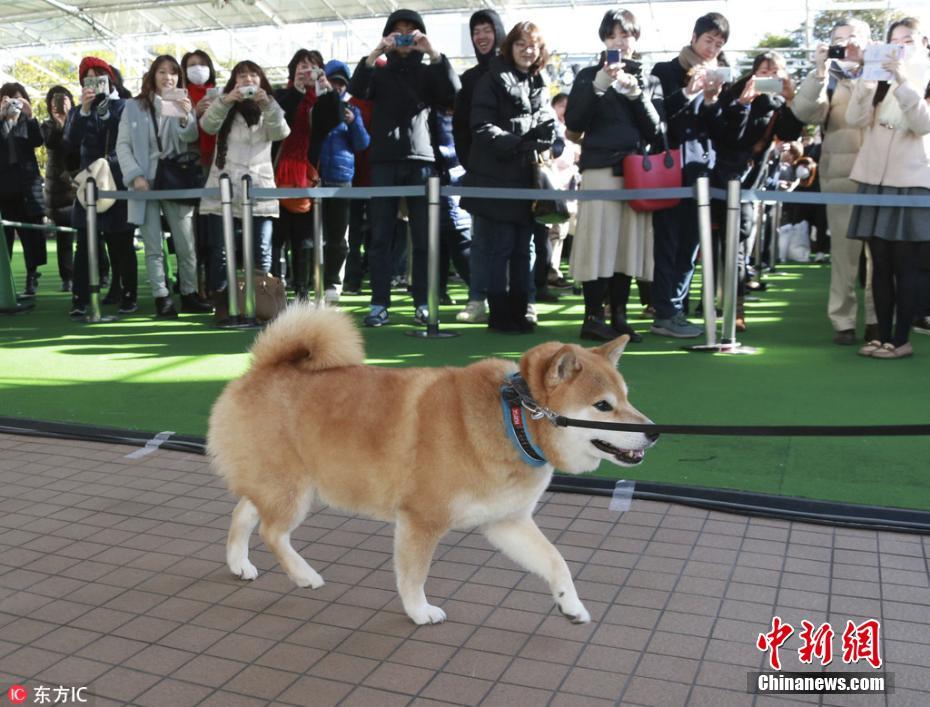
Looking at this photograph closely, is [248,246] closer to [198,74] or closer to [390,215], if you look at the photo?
[390,215]

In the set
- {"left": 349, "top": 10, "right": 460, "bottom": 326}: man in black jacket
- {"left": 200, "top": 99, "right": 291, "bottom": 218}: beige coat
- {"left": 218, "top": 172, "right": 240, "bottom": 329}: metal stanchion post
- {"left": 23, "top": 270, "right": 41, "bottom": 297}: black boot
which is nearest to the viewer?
{"left": 349, "top": 10, "right": 460, "bottom": 326}: man in black jacket

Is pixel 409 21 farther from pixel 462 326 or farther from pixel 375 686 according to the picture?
pixel 375 686

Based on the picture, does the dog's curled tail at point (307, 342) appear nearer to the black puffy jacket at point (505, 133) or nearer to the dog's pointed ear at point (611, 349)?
the dog's pointed ear at point (611, 349)

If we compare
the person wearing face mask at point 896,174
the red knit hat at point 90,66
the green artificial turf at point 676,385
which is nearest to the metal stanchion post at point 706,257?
the green artificial turf at point 676,385

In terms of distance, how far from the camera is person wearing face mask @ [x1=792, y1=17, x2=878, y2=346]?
6977 mm

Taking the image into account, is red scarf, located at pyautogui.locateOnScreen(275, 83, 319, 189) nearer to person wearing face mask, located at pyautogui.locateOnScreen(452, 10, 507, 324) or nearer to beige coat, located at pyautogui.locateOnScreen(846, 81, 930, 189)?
person wearing face mask, located at pyautogui.locateOnScreen(452, 10, 507, 324)

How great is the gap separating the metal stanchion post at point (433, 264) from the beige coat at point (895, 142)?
10.2 ft

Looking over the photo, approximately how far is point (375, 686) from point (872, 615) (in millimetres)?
1581

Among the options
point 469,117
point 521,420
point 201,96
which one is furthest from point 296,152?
point 521,420

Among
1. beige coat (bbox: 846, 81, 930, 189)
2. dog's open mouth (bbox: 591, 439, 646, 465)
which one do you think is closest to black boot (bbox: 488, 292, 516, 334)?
beige coat (bbox: 846, 81, 930, 189)

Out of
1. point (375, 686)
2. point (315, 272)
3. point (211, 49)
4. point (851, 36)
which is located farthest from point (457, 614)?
point (211, 49)

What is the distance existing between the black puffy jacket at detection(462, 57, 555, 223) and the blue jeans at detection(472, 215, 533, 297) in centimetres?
10

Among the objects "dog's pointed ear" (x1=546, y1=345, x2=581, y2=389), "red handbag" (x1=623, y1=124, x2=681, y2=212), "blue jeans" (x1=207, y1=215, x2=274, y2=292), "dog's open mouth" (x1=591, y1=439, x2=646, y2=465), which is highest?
"red handbag" (x1=623, y1=124, x2=681, y2=212)

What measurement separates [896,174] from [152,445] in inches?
203
